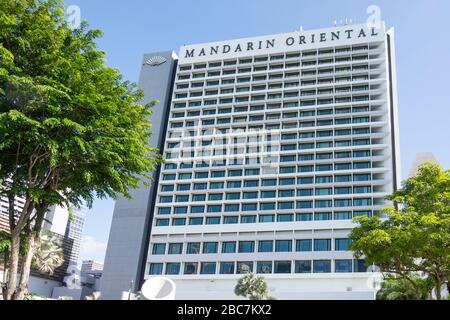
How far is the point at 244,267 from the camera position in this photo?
71.5m

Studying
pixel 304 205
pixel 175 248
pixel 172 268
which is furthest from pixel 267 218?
pixel 172 268

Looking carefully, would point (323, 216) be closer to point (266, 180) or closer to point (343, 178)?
point (343, 178)

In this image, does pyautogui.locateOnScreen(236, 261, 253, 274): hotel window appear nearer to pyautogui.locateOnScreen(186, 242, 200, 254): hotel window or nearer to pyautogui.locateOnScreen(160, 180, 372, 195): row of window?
pyautogui.locateOnScreen(186, 242, 200, 254): hotel window

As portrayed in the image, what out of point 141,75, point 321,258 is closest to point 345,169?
point 321,258

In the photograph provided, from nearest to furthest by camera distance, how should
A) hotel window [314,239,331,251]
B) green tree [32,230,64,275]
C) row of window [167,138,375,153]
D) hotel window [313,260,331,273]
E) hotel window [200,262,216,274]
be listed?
green tree [32,230,64,275], hotel window [313,260,331,273], hotel window [314,239,331,251], hotel window [200,262,216,274], row of window [167,138,375,153]

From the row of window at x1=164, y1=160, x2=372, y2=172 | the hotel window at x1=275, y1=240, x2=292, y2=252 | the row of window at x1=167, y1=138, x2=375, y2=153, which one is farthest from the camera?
the row of window at x1=167, y1=138, x2=375, y2=153

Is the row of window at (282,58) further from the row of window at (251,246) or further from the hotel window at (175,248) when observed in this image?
the hotel window at (175,248)

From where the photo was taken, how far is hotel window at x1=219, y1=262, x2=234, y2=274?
7206 centimetres

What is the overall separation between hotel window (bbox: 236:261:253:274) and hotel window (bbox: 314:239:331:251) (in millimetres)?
10442

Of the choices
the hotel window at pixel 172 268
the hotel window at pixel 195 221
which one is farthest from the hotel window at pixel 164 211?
the hotel window at pixel 172 268

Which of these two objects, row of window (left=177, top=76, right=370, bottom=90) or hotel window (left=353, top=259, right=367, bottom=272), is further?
row of window (left=177, top=76, right=370, bottom=90)

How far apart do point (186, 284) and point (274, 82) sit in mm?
38748

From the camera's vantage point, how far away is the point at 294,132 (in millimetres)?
79000

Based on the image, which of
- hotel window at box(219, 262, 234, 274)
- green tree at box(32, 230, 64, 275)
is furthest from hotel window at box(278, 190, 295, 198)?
green tree at box(32, 230, 64, 275)
